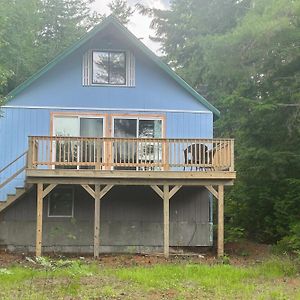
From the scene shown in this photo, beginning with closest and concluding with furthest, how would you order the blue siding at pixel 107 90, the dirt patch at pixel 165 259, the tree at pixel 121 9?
the dirt patch at pixel 165 259
the blue siding at pixel 107 90
the tree at pixel 121 9

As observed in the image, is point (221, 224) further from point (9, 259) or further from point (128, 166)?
point (9, 259)

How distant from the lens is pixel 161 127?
59.1ft

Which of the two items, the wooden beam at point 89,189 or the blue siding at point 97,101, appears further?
the blue siding at point 97,101

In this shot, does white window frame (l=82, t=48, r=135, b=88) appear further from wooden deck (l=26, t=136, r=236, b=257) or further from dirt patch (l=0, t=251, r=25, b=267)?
dirt patch (l=0, t=251, r=25, b=267)

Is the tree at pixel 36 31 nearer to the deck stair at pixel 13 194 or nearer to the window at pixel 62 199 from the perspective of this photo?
the deck stair at pixel 13 194

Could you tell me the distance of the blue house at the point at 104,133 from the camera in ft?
56.7

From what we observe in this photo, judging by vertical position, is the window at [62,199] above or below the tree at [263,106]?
below

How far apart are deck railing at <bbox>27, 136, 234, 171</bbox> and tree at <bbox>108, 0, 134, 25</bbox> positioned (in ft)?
89.9

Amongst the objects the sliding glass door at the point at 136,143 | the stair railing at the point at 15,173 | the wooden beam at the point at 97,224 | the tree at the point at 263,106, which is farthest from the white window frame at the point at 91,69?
the wooden beam at the point at 97,224

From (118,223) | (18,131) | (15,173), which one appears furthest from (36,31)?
(118,223)

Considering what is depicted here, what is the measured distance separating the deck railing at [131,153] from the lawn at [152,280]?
2.75 m

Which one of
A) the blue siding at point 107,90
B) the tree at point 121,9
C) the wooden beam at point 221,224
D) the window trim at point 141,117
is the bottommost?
the wooden beam at point 221,224

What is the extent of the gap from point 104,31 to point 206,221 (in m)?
7.20

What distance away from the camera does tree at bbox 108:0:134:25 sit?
42.1 metres
